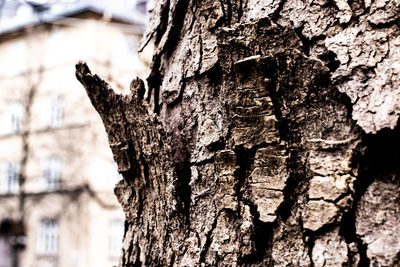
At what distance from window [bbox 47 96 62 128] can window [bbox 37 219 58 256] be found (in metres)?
4.49

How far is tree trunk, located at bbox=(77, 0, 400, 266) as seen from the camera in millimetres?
790

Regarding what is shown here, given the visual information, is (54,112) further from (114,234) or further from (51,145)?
(114,234)

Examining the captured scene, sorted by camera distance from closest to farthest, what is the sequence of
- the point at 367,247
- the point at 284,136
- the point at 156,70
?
the point at 367,247
the point at 284,136
the point at 156,70

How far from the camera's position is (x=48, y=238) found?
73.4 ft

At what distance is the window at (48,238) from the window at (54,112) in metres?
4.49

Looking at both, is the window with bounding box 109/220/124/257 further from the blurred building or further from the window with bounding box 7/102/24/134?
the window with bounding box 7/102/24/134

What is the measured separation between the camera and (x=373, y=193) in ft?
2.58

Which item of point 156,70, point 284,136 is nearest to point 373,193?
point 284,136

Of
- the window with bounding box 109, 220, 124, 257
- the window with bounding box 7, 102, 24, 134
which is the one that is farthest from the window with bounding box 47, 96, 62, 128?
the window with bounding box 109, 220, 124, 257

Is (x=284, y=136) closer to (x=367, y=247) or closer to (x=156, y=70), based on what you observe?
(x=367, y=247)

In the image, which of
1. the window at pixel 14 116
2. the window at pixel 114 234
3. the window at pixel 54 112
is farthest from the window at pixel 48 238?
the window at pixel 14 116

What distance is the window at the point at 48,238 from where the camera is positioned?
22031 mm

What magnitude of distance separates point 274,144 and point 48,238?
23.2 m

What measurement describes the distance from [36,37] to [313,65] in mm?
23357
